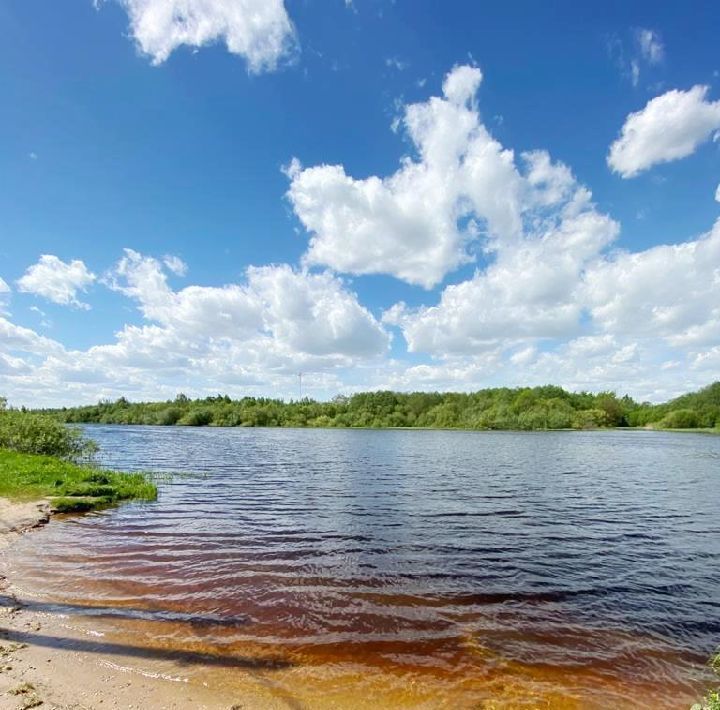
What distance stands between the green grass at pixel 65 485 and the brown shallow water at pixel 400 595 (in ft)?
5.40

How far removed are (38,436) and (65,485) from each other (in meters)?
15.7

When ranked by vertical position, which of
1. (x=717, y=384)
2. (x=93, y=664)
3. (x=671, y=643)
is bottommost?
Result: (x=671, y=643)

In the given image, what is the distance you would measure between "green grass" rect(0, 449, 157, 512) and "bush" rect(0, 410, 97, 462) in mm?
5598

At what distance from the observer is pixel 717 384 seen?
19900 cm

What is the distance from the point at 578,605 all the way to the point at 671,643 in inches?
100

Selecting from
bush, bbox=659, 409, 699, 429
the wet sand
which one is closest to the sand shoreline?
the wet sand

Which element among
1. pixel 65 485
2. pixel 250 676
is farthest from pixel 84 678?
pixel 65 485

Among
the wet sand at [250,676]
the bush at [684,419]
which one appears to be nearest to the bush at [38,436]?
the wet sand at [250,676]

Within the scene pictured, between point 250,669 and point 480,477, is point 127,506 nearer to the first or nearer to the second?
point 250,669

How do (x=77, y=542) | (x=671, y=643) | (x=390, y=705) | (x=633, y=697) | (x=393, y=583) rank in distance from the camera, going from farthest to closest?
(x=77, y=542) < (x=393, y=583) < (x=671, y=643) < (x=633, y=697) < (x=390, y=705)

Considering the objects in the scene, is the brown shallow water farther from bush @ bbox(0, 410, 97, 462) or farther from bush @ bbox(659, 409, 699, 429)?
bush @ bbox(659, 409, 699, 429)

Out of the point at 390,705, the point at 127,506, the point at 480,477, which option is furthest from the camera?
the point at 480,477

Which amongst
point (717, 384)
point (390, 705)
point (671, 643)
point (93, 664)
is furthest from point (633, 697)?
point (717, 384)

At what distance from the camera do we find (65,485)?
88.2 feet
